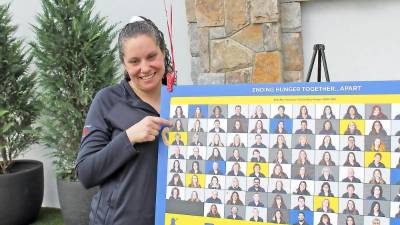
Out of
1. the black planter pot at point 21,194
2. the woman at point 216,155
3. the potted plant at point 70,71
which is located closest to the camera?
the woman at point 216,155

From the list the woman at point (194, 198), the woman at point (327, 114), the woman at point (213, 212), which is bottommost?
the woman at point (213, 212)

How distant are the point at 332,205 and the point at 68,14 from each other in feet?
9.71

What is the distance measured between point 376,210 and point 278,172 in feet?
0.96

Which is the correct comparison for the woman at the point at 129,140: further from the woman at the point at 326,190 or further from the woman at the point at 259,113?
the woman at the point at 326,190

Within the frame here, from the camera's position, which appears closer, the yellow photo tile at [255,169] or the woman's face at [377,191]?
the woman's face at [377,191]

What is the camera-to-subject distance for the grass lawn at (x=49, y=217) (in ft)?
13.9

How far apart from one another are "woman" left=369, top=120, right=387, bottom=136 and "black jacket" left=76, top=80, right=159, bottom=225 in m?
0.72

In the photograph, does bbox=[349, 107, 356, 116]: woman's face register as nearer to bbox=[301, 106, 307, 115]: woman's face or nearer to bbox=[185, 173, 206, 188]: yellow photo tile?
bbox=[301, 106, 307, 115]: woman's face

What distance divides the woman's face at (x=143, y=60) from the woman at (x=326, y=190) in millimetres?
679

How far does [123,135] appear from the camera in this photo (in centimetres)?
147

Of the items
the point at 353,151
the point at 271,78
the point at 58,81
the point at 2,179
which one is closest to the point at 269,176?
the point at 353,151

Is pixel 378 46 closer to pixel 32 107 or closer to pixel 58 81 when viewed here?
pixel 58 81

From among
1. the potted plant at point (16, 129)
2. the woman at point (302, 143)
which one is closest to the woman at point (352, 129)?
the woman at point (302, 143)

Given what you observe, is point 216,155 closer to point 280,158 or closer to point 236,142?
point 236,142
